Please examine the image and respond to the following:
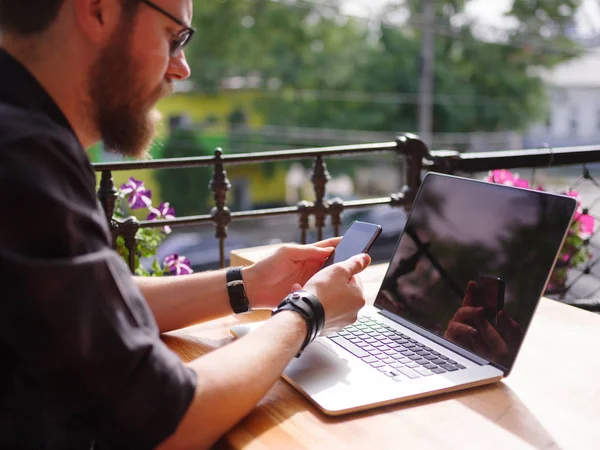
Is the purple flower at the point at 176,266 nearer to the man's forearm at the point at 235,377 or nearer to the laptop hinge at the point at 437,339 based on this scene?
the laptop hinge at the point at 437,339

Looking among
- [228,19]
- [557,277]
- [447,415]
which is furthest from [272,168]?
[447,415]

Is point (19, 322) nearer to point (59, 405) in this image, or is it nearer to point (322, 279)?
point (59, 405)

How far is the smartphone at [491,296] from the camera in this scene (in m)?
1.11

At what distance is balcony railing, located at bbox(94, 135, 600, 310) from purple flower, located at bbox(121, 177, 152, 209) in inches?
5.3

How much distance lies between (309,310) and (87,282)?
42cm

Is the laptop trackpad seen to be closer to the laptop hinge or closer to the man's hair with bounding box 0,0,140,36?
the laptop hinge

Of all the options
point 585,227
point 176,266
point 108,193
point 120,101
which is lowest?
point 176,266

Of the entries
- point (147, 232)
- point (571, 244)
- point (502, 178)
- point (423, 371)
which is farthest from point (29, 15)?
point (571, 244)

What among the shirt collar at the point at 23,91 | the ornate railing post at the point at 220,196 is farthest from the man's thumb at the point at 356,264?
the ornate railing post at the point at 220,196

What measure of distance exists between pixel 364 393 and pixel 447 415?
0.43 ft

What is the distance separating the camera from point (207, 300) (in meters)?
1.37

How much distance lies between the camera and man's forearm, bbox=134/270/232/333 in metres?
1.34

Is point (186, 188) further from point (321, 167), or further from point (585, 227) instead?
point (585, 227)

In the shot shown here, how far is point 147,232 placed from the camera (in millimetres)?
2439
